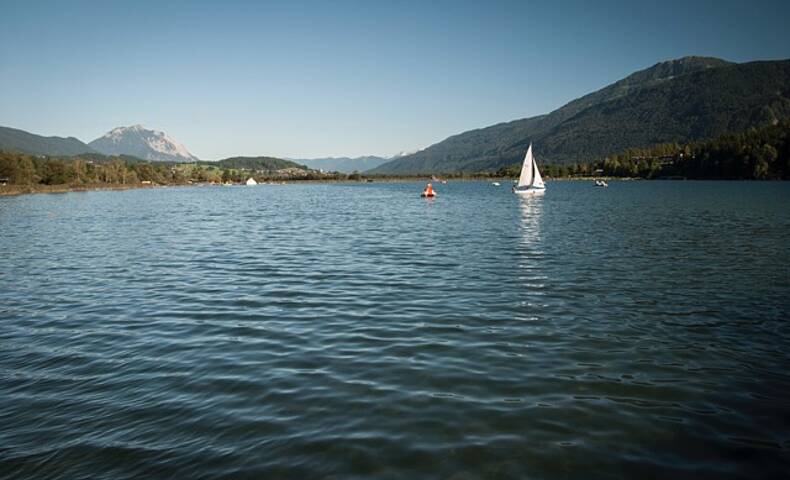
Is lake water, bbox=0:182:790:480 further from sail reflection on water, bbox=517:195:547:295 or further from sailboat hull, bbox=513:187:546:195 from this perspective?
sailboat hull, bbox=513:187:546:195

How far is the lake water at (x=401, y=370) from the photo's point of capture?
9.03 metres

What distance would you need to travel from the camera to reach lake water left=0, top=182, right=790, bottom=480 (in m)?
9.03

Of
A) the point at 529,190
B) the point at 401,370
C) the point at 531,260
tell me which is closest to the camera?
the point at 401,370

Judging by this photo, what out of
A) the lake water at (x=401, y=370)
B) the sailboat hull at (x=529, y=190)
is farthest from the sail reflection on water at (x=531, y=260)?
the sailboat hull at (x=529, y=190)

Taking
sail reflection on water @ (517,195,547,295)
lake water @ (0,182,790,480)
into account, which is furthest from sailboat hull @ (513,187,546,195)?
lake water @ (0,182,790,480)

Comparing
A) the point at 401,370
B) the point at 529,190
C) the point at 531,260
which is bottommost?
the point at 531,260

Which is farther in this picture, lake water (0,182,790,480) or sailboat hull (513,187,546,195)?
sailboat hull (513,187,546,195)

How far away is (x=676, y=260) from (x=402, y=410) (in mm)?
25144

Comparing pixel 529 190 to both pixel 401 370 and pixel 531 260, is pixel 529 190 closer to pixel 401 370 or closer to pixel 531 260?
pixel 531 260

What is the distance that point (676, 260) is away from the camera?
29844 millimetres

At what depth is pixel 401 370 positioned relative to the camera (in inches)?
515

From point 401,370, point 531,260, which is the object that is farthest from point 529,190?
point 401,370

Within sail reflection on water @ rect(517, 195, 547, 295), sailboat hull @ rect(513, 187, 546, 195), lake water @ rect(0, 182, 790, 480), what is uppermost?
Answer: sailboat hull @ rect(513, 187, 546, 195)

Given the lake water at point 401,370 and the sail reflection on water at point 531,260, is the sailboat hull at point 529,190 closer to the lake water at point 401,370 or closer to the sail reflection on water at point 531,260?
the sail reflection on water at point 531,260
